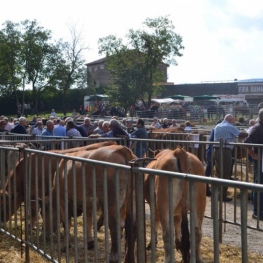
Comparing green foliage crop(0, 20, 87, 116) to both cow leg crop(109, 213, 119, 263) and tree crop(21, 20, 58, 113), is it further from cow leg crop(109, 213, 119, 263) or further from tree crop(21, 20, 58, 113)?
cow leg crop(109, 213, 119, 263)

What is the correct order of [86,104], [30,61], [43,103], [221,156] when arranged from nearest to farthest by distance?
[221,156]
[30,61]
[86,104]
[43,103]

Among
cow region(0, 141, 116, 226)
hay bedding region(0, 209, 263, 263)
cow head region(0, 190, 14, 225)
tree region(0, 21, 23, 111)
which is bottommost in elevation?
hay bedding region(0, 209, 263, 263)

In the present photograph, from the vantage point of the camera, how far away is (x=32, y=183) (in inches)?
262

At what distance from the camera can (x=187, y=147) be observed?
967cm

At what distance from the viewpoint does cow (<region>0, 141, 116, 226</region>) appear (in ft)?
20.1

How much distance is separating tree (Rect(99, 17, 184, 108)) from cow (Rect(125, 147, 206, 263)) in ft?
162

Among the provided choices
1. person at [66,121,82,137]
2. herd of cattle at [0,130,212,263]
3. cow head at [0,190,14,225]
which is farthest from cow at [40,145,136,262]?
person at [66,121,82,137]

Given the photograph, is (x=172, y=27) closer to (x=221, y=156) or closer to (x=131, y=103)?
(x=131, y=103)

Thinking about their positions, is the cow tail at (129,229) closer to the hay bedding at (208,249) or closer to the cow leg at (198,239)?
the cow leg at (198,239)

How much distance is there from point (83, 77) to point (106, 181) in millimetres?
54197

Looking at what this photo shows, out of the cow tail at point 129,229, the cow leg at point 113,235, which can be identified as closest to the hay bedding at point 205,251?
the cow tail at point 129,229

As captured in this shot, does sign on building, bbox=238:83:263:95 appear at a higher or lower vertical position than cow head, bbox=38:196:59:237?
higher

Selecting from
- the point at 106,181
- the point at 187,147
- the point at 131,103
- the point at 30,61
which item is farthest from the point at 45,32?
the point at 106,181

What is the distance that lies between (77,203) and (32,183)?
107 cm
